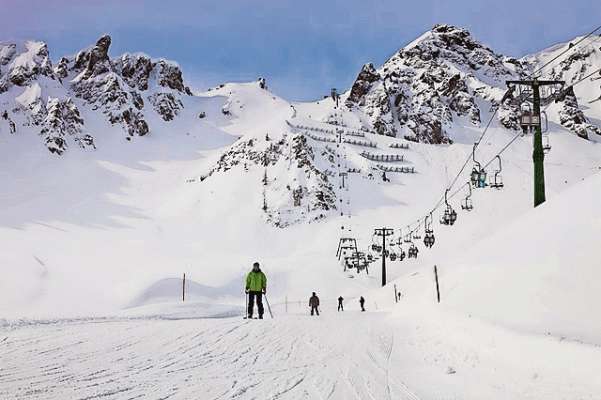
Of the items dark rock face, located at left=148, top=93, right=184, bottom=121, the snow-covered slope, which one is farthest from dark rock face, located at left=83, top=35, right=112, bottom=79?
dark rock face, located at left=148, top=93, right=184, bottom=121

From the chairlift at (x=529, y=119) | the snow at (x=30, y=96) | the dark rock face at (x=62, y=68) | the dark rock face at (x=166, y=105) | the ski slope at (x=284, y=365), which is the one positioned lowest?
the ski slope at (x=284, y=365)

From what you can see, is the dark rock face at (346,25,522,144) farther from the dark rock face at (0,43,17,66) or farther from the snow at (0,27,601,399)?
the dark rock face at (0,43,17,66)

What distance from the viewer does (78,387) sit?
5754 millimetres

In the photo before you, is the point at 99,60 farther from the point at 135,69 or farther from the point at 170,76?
the point at 170,76

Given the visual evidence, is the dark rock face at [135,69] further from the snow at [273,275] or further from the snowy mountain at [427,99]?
the snowy mountain at [427,99]

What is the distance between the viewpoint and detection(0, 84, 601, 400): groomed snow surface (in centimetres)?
701

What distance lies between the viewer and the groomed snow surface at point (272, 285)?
7.01 meters

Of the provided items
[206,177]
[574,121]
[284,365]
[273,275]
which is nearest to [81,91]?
[206,177]

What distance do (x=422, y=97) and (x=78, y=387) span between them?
16850 cm

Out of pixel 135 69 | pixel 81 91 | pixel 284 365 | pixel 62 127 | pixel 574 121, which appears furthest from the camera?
pixel 135 69

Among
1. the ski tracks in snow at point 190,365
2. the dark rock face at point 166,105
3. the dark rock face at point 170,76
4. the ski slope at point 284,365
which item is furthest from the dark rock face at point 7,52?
the ski slope at point 284,365

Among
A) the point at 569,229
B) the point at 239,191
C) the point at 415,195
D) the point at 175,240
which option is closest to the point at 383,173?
the point at 415,195

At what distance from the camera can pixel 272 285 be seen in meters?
63.5

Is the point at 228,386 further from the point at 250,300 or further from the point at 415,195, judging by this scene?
the point at 415,195
